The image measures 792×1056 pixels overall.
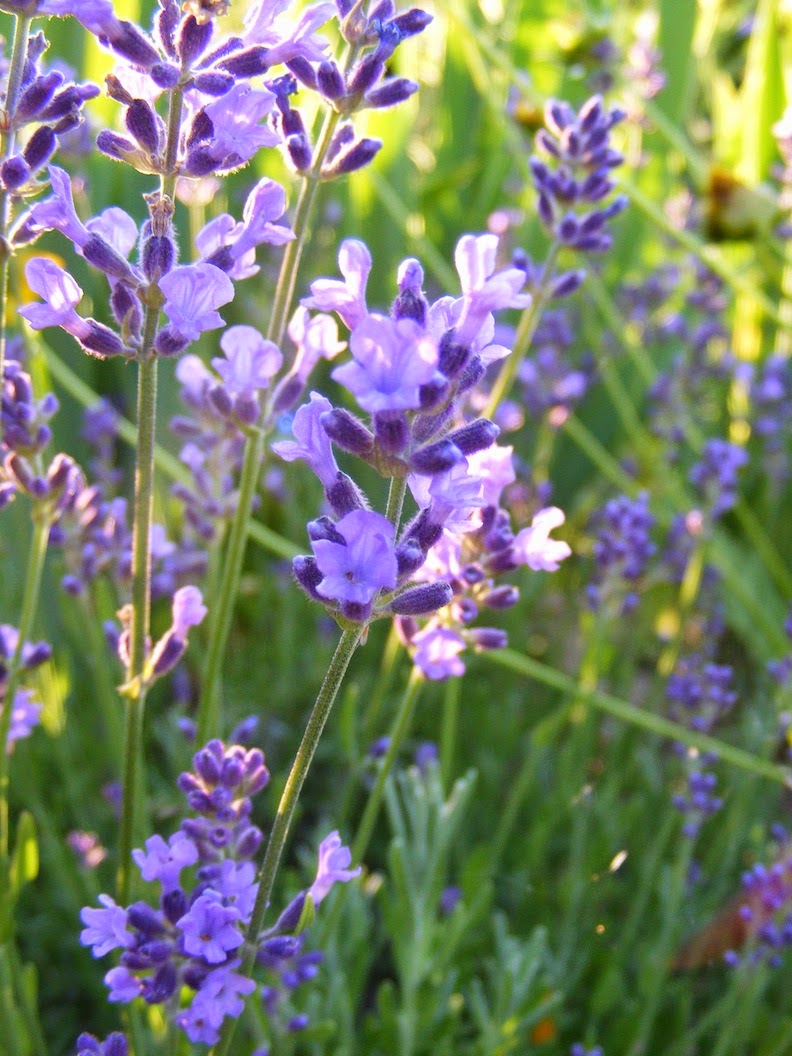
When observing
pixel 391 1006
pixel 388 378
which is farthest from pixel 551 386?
pixel 388 378

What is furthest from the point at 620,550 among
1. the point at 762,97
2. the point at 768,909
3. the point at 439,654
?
the point at 762,97

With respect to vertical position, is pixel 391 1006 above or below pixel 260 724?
below

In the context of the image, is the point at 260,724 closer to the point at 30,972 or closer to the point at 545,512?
the point at 30,972

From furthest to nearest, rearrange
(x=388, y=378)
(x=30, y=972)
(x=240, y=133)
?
(x=30, y=972)
(x=240, y=133)
(x=388, y=378)

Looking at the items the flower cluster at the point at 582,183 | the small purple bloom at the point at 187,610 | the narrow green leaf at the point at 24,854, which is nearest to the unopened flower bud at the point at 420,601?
the small purple bloom at the point at 187,610

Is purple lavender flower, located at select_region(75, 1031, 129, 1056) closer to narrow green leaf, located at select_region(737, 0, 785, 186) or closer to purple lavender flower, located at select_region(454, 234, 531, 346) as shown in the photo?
purple lavender flower, located at select_region(454, 234, 531, 346)
